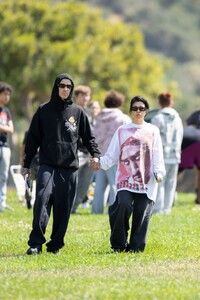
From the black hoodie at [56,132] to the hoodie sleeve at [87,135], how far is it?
83mm

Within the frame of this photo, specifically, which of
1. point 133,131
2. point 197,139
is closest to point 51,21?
point 197,139

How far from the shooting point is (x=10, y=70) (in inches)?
2256

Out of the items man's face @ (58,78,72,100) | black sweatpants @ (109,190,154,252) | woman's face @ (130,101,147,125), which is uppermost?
man's face @ (58,78,72,100)

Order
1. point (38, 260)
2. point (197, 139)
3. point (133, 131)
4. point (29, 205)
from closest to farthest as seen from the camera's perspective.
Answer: point (38, 260) < point (133, 131) < point (29, 205) < point (197, 139)

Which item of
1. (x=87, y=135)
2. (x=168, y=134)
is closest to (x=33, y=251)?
(x=87, y=135)

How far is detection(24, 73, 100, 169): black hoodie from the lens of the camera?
1130cm

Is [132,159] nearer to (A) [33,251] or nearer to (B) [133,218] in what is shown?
(B) [133,218]

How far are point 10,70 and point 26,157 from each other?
46229mm

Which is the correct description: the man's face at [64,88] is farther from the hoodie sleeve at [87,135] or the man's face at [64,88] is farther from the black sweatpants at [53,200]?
the black sweatpants at [53,200]

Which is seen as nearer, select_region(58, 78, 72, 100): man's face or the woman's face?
select_region(58, 78, 72, 100): man's face

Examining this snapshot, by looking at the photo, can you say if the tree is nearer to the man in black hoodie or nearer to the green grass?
the green grass

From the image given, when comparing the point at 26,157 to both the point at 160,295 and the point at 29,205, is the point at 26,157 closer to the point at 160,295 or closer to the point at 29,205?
the point at 160,295

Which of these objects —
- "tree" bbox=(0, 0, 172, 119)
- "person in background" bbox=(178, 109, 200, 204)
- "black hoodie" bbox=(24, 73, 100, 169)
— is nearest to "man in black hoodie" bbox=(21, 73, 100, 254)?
"black hoodie" bbox=(24, 73, 100, 169)

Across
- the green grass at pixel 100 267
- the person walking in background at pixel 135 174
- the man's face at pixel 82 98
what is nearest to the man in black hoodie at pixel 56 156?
the green grass at pixel 100 267
